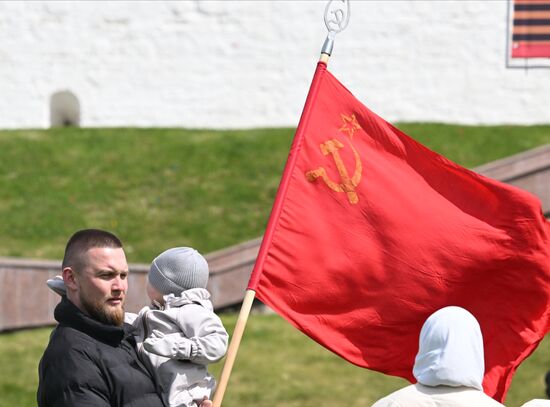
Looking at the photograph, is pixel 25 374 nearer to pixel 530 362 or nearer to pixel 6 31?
pixel 530 362

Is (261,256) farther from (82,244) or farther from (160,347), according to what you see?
(82,244)

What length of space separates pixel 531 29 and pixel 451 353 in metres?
16.3

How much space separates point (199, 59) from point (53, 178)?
5.48 meters

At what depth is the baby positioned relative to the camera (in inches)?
216

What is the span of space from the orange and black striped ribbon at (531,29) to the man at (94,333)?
15975mm

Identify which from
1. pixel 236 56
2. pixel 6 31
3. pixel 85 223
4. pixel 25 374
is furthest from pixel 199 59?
pixel 25 374

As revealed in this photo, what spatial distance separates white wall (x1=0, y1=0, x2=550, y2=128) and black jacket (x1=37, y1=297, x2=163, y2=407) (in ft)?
52.3

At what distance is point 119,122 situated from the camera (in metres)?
21.3

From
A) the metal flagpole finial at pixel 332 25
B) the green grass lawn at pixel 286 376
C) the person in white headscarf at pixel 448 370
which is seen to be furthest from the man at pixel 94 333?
the green grass lawn at pixel 286 376

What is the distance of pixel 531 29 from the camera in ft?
68.3

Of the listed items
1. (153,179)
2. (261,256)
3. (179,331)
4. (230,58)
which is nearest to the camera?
(179,331)

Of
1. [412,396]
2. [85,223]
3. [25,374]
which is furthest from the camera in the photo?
[85,223]

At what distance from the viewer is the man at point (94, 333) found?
16.8 ft

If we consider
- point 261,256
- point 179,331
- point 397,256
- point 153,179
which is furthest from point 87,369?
point 153,179
